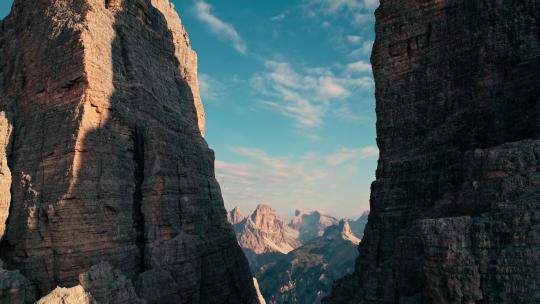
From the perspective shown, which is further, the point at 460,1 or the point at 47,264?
the point at 460,1

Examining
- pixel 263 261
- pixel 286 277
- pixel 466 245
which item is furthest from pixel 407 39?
pixel 263 261

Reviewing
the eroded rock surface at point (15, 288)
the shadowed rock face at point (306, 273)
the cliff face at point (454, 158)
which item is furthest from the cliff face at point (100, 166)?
the shadowed rock face at point (306, 273)

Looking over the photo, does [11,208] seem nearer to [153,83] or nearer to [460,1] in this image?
[153,83]

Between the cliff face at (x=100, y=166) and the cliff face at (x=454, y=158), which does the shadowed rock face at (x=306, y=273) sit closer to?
the cliff face at (x=100, y=166)

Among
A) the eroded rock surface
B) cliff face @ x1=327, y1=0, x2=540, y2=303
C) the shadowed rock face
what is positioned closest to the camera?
cliff face @ x1=327, y1=0, x2=540, y2=303

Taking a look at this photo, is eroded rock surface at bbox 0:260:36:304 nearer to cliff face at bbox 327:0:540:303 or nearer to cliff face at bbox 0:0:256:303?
cliff face at bbox 0:0:256:303

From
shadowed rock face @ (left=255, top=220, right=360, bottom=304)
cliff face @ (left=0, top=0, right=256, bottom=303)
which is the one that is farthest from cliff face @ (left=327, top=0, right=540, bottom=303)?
shadowed rock face @ (left=255, top=220, right=360, bottom=304)
